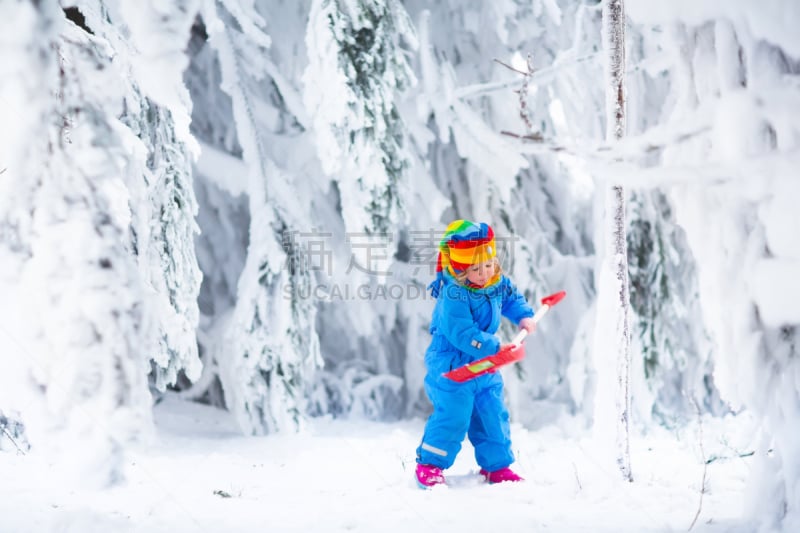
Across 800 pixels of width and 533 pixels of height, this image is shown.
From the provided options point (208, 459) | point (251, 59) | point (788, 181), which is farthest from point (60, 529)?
point (251, 59)

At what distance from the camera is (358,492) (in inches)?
125

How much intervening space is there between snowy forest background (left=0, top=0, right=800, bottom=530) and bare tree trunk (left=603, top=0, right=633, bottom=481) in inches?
4.2

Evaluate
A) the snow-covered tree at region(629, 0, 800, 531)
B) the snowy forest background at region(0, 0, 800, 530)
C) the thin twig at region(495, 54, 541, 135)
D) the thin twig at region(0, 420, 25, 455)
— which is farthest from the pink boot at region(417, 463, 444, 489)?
the thin twig at region(0, 420, 25, 455)

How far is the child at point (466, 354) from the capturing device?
319 cm

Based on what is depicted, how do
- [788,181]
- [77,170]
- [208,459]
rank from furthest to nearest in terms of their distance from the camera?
[208,459], [77,170], [788,181]

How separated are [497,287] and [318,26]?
5.86 feet

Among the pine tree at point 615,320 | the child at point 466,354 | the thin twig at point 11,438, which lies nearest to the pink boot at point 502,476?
the child at point 466,354

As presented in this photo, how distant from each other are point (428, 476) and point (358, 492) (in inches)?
14.3

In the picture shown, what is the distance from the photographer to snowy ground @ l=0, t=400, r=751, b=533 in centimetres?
241

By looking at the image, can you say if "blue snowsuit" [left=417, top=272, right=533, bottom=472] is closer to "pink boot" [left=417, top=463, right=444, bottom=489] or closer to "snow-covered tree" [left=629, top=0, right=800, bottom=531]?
"pink boot" [left=417, top=463, right=444, bottom=489]

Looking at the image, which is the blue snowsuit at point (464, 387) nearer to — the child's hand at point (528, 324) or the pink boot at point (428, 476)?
the pink boot at point (428, 476)

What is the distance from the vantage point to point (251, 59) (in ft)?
14.8

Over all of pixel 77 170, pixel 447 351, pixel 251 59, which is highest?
pixel 251 59

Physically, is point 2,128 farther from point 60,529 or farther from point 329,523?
point 329,523
